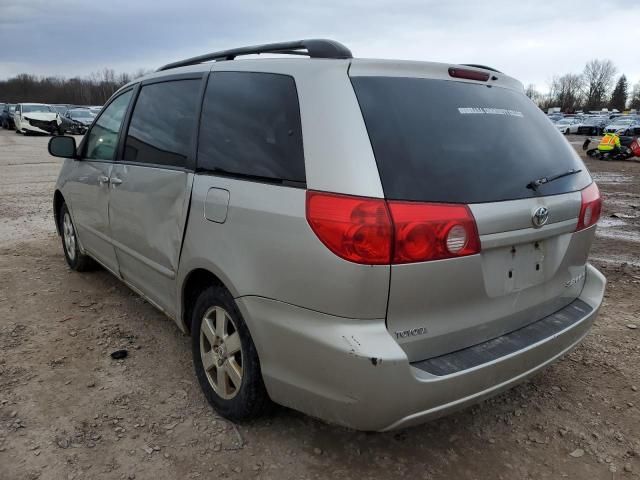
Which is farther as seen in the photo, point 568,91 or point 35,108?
point 568,91

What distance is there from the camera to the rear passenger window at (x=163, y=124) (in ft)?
9.49

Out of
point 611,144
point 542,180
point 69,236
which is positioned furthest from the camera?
point 611,144

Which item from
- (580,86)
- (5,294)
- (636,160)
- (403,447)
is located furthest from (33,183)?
(580,86)

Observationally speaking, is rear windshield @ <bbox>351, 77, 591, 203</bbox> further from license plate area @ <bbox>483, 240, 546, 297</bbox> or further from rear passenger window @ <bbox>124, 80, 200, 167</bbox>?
rear passenger window @ <bbox>124, 80, 200, 167</bbox>

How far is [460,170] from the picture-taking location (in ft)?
6.88

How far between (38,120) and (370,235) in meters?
30.9

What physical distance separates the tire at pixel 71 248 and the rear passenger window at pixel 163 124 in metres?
1.70

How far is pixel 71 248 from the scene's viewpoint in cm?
498

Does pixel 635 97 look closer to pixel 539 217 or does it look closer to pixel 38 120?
pixel 38 120

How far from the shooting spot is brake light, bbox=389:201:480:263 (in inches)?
75.0

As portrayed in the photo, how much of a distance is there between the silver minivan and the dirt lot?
10.3 inches

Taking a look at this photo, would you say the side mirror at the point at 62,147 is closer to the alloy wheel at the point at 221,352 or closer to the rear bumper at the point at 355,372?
the alloy wheel at the point at 221,352

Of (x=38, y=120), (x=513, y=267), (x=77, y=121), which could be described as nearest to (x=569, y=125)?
(x=77, y=121)

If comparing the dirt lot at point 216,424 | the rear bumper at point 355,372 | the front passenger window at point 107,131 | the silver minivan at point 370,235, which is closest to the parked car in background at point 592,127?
the dirt lot at point 216,424
